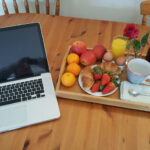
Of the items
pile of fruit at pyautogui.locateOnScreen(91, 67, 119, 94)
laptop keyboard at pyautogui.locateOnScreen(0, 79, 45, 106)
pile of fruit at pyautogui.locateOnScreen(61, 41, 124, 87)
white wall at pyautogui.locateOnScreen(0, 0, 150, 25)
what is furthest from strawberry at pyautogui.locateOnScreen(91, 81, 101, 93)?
white wall at pyautogui.locateOnScreen(0, 0, 150, 25)

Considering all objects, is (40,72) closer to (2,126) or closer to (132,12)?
(2,126)

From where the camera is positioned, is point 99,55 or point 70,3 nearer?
point 99,55

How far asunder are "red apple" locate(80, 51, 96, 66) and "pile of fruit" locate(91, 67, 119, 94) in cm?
10

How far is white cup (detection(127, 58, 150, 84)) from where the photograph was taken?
28.0 inches

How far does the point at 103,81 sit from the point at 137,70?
181mm

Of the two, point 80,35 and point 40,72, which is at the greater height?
point 80,35

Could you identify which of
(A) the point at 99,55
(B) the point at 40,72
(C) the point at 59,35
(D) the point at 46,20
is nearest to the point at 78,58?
(A) the point at 99,55

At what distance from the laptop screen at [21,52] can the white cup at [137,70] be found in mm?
410

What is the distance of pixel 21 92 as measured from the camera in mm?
739

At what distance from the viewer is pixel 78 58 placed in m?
0.86

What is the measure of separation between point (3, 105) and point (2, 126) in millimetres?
102

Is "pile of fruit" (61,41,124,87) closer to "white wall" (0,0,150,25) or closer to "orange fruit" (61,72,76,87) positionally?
"orange fruit" (61,72,76,87)

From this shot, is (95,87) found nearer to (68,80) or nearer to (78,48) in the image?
(68,80)

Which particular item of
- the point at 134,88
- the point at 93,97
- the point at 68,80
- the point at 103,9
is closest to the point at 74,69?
the point at 68,80
